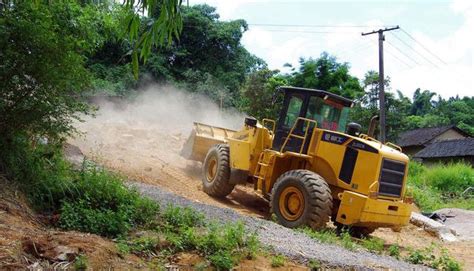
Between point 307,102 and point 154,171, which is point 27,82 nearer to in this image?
point 307,102

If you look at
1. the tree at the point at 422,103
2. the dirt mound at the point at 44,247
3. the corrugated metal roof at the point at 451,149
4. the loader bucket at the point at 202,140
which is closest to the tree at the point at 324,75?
the corrugated metal roof at the point at 451,149

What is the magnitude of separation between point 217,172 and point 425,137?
129 feet

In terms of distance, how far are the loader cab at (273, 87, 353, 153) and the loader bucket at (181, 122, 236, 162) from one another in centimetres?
313

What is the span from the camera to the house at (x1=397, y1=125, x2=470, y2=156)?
155 ft

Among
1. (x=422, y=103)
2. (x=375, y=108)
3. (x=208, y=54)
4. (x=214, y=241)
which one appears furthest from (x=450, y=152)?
(x=422, y=103)

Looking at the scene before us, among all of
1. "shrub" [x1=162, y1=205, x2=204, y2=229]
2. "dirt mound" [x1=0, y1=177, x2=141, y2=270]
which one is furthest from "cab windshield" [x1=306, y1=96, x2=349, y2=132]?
"dirt mound" [x1=0, y1=177, x2=141, y2=270]

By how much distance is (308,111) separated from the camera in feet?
39.2

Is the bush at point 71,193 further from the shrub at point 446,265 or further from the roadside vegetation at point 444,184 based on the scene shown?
the roadside vegetation at point 444,184

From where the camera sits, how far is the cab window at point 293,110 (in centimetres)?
1202

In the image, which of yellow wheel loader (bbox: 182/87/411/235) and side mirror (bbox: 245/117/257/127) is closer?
yellow wheel loader (bbox: 182/87/411/235)

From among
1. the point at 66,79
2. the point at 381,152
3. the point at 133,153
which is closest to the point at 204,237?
the point at 66,79

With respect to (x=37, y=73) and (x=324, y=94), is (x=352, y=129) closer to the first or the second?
(x=324, y=94)

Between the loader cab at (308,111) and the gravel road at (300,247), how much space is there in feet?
11.6

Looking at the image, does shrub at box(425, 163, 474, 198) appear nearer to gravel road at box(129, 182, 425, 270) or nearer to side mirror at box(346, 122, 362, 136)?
side mirror at box(346, 122, 362, 136)
